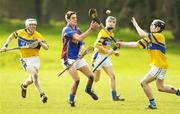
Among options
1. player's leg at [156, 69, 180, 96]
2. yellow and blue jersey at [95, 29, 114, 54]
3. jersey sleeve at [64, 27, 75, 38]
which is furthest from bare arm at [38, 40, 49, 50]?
player's leg at [156, 69, 180, 96]

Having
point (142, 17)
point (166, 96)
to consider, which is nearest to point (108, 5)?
point (142, 17)

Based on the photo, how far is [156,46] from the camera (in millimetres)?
17297

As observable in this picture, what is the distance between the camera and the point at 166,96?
2170 cm

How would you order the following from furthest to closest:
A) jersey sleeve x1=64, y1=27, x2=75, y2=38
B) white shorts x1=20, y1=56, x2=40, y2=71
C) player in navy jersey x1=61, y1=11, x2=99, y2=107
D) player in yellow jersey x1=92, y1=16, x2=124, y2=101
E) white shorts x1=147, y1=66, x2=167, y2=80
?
1. player in yellow jersey x1=92, y1=16, x2=124, y2=101
2. white shorts x1=20, y1=56, x2=40, y2=71
3. player in navy jersey x1=61, y1=11, x2=99, y2=107
4. jersey sleeve x1=64, y1=27, x2=75, y2=38
5. white shorts x1=147, y1=66, x2=167, y2=80

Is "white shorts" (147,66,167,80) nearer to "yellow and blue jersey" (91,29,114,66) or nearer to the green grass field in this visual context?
the green grass field

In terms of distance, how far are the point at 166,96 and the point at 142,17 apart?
103ft

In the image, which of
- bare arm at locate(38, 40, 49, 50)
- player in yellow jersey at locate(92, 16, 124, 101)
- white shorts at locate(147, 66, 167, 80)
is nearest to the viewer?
white shorts at locate(147, 66, 167, 80)

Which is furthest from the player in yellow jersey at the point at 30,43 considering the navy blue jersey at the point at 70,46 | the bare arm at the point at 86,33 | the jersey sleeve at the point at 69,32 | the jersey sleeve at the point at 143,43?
the jersey sleeve at the point at 143,43

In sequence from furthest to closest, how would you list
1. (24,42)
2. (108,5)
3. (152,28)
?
(108,5)
(24,42)
(152,28)

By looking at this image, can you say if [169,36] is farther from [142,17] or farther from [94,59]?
[94,59]

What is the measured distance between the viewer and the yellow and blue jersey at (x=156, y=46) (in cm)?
1722

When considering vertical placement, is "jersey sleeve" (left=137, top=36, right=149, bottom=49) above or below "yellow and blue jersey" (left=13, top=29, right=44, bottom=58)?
below

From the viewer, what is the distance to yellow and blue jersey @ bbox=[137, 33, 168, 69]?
17.2 m

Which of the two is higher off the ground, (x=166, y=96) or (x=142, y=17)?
(x=142, y=17)
